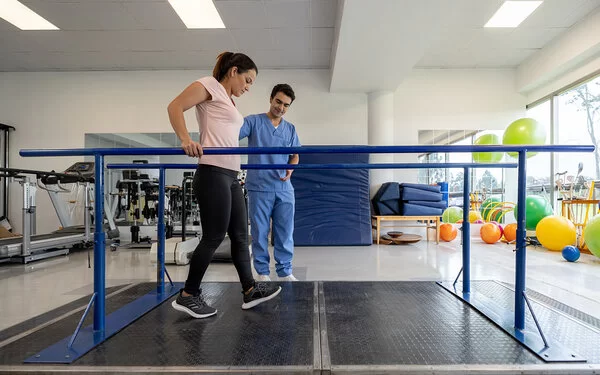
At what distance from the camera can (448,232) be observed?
520 cm

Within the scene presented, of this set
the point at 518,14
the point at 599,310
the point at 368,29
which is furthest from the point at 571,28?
the point at 599,310

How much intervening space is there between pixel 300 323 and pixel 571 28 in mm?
5344

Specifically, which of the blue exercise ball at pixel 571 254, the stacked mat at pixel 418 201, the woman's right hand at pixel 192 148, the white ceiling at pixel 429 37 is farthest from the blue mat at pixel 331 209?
the woman's right hand at pixel 192 148

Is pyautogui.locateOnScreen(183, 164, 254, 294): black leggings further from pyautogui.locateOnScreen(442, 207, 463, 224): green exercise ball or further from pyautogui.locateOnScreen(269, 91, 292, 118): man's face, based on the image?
pyautogui.locateOnScreen(442, 207, 463, 224): green exercise ball

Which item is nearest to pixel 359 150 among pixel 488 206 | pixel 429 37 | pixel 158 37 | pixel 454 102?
pixel 429 37

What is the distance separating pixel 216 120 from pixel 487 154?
4.60 m

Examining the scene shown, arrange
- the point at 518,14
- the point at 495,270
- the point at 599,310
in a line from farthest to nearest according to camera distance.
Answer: the point at 518,14, the point at 495,270, the point at 599,310

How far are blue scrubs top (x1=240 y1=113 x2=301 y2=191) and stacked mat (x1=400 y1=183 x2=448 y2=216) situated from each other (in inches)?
117

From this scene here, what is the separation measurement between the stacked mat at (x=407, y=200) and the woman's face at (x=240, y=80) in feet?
12.5

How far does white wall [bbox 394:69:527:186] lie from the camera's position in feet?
19.1

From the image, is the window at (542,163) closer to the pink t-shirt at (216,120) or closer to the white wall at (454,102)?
the white wall at (454,102)

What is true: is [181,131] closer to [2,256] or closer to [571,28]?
[2,256]

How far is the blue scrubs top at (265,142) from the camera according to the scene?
252 cm

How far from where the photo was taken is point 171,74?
595 centimetres
